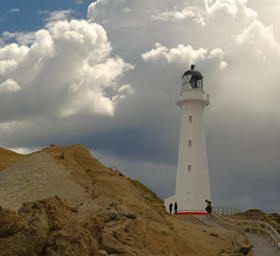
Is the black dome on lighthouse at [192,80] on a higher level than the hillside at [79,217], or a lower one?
higher

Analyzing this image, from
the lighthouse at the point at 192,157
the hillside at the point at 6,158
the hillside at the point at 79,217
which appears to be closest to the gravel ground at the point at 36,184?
the hillside at the point at 79,217

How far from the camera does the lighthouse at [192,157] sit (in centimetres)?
4266

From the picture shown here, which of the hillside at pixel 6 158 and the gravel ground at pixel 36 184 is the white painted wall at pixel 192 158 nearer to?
the hillside at pixel 6 158

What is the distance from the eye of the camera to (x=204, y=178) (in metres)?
43.5

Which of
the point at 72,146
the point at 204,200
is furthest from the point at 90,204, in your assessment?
the point at 204,200

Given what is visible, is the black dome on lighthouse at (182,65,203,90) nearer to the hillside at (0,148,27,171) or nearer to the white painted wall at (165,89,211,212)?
the white painted wall at (165,89,211,212)

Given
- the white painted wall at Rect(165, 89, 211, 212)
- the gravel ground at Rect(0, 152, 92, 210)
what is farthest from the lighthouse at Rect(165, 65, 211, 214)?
the gravel ground at Rect(0, 152, 92, 210)

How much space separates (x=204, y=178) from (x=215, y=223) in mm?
10905

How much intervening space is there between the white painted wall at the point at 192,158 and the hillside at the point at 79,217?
16.9 metres

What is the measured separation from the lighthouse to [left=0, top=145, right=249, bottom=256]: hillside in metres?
16.9

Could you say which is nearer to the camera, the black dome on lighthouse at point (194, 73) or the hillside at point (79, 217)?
the hillside at point (79, 217)

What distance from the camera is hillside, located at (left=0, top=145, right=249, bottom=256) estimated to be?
11172 millimetres

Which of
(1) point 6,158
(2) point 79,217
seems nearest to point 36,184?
(2) point 79,217

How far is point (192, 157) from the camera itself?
143 feet
